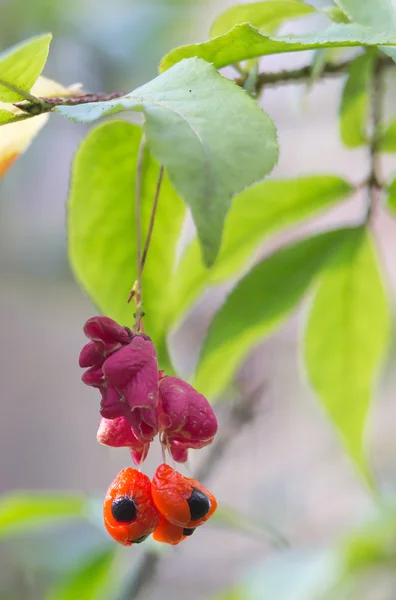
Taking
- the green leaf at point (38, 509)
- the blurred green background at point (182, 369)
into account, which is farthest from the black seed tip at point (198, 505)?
the blurred green background at point (182, 369)

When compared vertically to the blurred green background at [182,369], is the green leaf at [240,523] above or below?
below

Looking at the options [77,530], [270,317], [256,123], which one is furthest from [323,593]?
[256,123]

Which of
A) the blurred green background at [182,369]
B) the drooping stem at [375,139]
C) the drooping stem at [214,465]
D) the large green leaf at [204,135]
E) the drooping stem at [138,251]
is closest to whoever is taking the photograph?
the large green leaf at [204,135]

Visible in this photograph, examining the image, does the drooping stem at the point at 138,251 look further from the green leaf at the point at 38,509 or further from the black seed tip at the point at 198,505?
the green leaf at the point at 38,509

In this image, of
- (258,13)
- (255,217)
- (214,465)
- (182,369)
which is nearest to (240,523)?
(214,465)

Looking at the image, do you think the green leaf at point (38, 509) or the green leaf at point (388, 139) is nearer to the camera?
the green leaf at point (388, 139)
